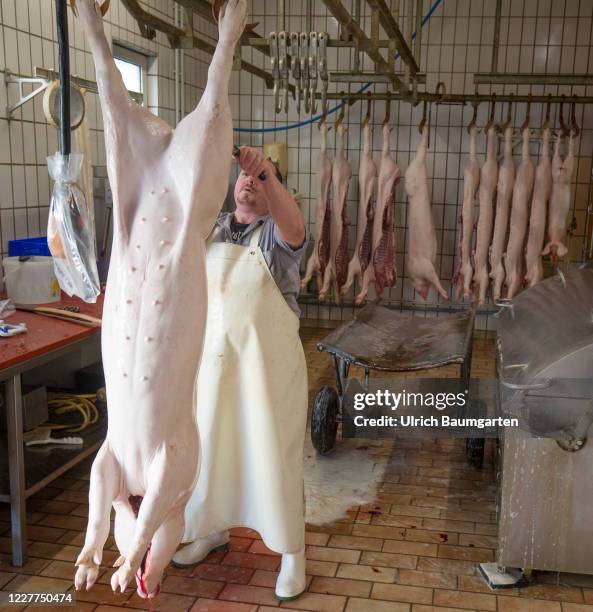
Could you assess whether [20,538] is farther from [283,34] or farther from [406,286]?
[406,286]

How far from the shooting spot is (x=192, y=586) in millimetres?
2602

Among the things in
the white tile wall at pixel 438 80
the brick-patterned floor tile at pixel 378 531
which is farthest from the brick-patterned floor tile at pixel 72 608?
the white tile wall at pixel 438 80

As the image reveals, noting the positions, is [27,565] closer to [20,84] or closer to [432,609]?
[432,609]

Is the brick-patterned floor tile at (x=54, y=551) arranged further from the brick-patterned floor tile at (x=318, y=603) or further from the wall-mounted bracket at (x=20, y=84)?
the wall-mounted bracket at (x=20, y=84)

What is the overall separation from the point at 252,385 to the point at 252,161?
2.79ft

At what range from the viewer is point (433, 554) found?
112 inches

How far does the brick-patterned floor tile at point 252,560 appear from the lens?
2.77m

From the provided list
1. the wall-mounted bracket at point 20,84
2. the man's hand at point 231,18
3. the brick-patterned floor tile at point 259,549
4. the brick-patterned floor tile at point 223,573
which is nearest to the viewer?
the man's hand at point 231,18

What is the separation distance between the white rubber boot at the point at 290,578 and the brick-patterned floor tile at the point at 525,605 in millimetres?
716

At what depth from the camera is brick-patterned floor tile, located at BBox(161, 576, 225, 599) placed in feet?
8.39

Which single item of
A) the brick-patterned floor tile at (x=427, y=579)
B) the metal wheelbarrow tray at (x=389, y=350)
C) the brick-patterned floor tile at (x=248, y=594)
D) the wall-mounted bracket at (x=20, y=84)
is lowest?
the brick-patterned floor tile at (x=248, y=594)

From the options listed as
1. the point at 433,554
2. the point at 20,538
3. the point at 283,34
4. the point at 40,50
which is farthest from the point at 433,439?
the point at 40,50

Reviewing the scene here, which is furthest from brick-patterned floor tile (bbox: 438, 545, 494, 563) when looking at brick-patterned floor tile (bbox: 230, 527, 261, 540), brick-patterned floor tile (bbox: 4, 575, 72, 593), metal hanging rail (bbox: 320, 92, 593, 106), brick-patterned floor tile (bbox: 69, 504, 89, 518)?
metal hanging rail (bbox: 320, 92, 593, 106)

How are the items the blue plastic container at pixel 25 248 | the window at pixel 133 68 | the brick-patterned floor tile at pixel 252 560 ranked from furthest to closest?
the window at pixel 133 68, the blue plastic container at pixel 25 248, the brick-patterned floor tile at pixel 252 560
